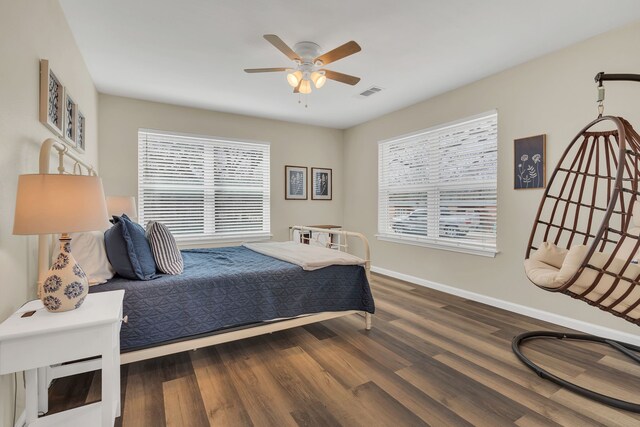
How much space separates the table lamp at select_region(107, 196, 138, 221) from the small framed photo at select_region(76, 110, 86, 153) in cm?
56

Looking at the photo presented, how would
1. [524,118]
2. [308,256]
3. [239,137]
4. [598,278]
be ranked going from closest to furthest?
[598,278]
[308,256]
[524,118]
[239,137]

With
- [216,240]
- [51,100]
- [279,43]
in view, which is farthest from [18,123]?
[216,240]

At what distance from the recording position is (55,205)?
1.30m

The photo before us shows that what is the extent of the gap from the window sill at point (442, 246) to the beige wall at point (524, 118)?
6 cm

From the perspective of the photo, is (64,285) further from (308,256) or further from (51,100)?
(308,256)

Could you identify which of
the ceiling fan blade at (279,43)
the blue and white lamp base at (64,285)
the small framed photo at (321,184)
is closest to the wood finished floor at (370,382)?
the blue and white lamp base at (64,285)

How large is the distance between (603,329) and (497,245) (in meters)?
1.09

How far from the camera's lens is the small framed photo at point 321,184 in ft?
18.0

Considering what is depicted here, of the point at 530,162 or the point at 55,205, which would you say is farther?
the point at 530,162

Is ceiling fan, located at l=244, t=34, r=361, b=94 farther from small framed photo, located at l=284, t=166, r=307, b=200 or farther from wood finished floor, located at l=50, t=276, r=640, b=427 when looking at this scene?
small framed photo, located at l=284, t=166, r=307, b=200

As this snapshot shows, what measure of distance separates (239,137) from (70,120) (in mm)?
2464

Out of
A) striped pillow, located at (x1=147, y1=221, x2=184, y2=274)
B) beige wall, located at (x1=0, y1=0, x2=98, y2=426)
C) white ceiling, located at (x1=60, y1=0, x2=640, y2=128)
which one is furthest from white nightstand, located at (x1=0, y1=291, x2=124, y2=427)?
white ceiling, located at (x1=60, y1=0, x2=640, y2=128)

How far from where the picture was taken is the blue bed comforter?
6.37 ft

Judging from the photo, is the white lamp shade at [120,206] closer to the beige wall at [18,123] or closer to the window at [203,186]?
the window at [203,186]
